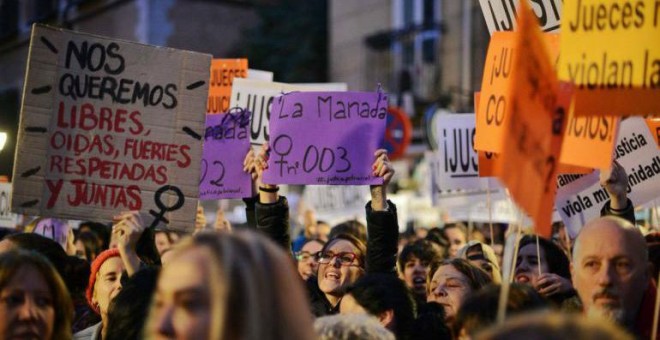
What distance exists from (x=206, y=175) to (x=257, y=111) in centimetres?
118

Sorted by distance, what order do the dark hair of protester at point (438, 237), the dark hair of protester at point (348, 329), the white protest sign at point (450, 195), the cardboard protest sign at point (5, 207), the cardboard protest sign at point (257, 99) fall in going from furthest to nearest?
the white protest sign at point (450, 195) < the cardboard protest sign at point (5, 207) < the dark hair of protester at point (438, 237) < the cardboard protest sign at point (257, 99) < the dark hair of protester at point (348, 329)

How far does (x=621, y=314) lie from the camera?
148 inches

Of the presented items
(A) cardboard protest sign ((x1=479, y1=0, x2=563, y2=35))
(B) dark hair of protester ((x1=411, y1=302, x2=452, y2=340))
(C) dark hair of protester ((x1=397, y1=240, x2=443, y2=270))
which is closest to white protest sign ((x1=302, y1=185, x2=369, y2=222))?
(C) dark hair of protester ((x1=397, y1=240, x2=443, y2=270))

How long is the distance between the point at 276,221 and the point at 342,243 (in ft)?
1.60

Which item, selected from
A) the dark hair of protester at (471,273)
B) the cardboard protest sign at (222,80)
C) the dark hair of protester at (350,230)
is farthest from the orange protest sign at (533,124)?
the cardboard protest sign at (222,80)

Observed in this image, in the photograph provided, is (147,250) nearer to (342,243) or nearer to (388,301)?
(342,243)

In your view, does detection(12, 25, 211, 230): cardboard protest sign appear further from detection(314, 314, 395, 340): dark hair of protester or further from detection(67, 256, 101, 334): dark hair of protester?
detection(314, 314, 395, 340): dark hair of protester

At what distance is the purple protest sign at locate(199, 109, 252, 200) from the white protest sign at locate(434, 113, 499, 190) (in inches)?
78.4

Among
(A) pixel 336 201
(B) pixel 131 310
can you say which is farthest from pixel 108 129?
(A) pixel 336 201

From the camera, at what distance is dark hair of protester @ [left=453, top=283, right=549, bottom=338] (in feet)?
10.9

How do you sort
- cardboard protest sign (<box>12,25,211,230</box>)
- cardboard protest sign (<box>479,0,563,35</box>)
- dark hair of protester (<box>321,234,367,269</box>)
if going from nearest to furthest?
cardboard protest sign (<box>12,25,211,230</box>)
dark hair of protester (<box>321,234,367,269</box>)
cardboard protest sign (<box>479,0,563,35</box>)

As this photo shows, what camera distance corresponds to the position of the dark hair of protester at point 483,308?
3.32 meters

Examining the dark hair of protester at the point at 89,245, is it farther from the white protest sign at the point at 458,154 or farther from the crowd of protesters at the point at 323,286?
the white protest sign at the point at 458,154

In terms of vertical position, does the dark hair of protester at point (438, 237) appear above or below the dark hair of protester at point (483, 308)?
above
